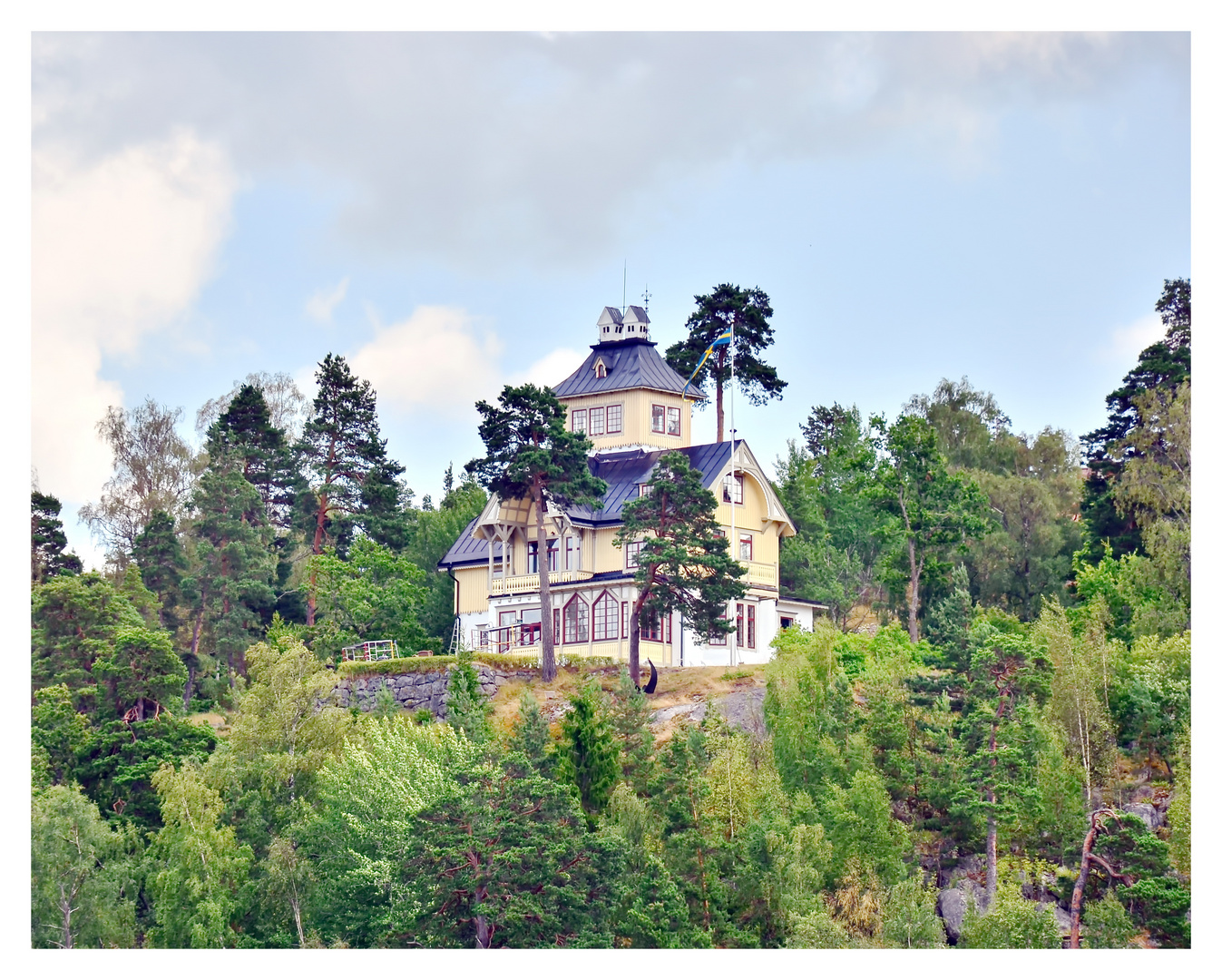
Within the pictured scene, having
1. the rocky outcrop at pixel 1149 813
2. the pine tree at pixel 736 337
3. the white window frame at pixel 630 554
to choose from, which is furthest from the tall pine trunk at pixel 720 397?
the rocky outcrop at pixel 1149 813

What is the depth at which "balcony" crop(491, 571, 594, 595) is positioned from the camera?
57250 millimetres

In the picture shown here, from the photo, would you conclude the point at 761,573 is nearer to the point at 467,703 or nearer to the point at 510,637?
the point at 510,637

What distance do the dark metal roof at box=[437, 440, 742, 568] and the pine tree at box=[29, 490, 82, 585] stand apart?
13.8 meters

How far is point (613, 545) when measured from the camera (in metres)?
54.4

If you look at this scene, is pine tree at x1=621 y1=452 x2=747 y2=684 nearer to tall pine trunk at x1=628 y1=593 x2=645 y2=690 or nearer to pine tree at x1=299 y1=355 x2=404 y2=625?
tall pine trunk at x1=628 y1=593 x2=645 y2=690

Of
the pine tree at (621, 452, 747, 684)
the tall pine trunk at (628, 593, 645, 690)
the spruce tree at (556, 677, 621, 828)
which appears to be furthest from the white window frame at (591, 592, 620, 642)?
the spruce tree at (556, 677, 621, 828)

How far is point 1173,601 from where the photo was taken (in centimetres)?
5259

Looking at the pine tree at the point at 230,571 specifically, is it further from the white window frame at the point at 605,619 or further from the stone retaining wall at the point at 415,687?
the white window frame at the point at 605,619

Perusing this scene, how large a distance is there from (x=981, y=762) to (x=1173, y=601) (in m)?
12.9

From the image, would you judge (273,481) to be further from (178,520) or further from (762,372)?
(762,372)

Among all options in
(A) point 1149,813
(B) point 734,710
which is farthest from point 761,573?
(A) point 1149,813

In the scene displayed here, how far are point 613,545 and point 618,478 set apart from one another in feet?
18.6

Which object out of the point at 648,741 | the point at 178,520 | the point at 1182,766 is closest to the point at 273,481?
the point at 178,520

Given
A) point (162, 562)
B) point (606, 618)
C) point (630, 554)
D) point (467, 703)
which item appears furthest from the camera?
point (162, 562)
